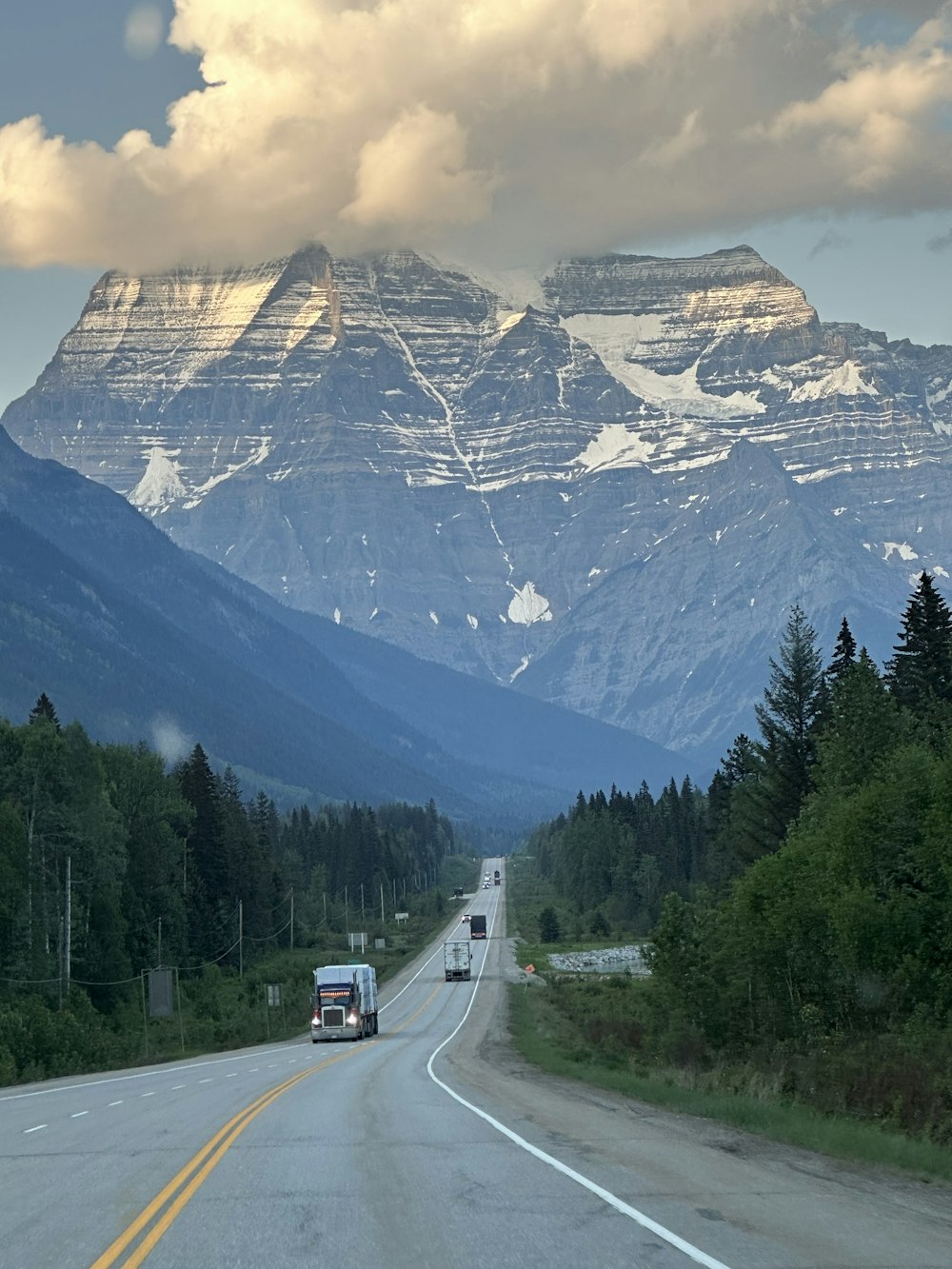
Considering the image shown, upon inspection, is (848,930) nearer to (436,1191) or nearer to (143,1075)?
(143,1075)

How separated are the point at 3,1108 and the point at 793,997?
2606cm

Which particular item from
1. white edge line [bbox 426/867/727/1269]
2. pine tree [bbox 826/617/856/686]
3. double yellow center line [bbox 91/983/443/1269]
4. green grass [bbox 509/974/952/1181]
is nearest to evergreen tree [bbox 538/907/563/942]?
pine tree [bbox 826/617/856/686]

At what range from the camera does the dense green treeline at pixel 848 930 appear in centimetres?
3538

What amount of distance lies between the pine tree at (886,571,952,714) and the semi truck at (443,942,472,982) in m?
45.2

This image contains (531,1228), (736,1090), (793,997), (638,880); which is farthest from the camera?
(638,880)

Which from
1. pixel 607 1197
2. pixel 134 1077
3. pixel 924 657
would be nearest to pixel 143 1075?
pixel 134 1077

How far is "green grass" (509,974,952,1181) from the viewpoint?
70.8 feet

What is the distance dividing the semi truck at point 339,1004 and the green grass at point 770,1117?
68.4 feet

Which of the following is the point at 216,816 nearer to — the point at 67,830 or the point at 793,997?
the point at 67,830

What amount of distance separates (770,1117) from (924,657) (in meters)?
54.7

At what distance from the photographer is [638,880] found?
16412 cm

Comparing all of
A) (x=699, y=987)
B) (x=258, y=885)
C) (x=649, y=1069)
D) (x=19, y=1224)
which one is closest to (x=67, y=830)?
(x=699, y=987)

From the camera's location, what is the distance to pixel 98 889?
291ft

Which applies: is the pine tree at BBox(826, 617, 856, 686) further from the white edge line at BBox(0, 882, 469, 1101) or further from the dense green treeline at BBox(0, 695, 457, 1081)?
the dense green treeline at BBox(0, 695, 457, 1081)
